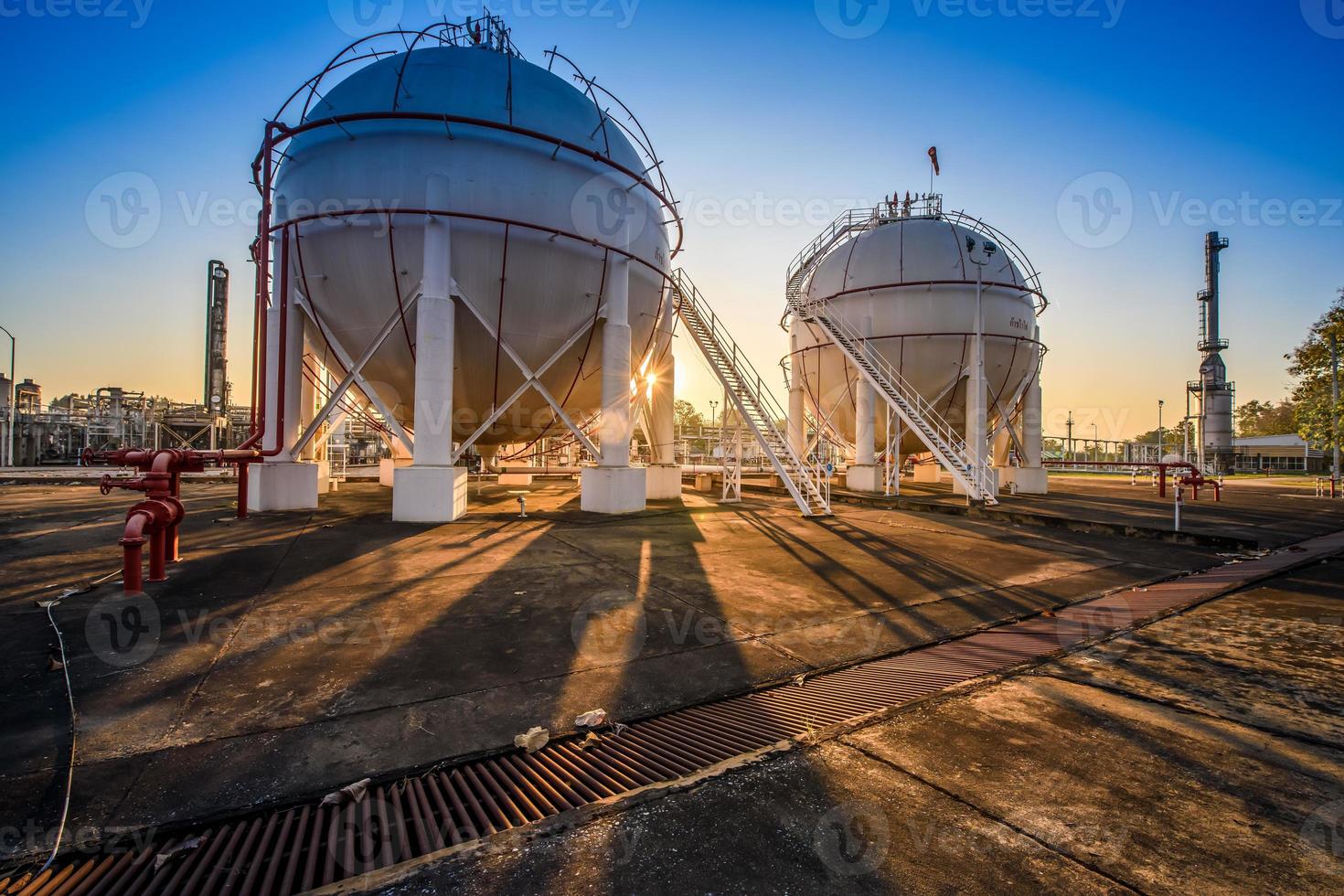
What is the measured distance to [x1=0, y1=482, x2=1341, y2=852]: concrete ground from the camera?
9.33 feet

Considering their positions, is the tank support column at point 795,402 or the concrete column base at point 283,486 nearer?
the concrete column base at point 283,486

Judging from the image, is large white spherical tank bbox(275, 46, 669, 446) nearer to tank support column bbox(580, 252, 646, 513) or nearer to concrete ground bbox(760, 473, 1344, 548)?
tank support column bbox(580, 252, 646, 513)

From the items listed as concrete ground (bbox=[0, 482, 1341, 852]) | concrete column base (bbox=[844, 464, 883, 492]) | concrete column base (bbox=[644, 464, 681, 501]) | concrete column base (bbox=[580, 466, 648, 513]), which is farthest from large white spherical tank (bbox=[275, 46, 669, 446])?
concrete column base (bbox=[844, 464, 883, 492])

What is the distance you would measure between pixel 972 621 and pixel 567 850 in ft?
15.5

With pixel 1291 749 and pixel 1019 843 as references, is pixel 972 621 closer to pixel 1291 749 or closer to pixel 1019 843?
pixel 1291 749

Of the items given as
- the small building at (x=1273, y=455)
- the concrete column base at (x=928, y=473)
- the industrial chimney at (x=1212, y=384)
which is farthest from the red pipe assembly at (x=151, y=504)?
the small building at (x=1273, y=455)

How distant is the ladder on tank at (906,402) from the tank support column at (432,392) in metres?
13.2

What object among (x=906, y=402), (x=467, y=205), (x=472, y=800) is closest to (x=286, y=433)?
(x=467, y=205)

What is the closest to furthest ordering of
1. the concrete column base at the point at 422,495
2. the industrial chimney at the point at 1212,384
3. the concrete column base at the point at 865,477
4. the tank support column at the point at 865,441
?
the concrete column base at the point at 422,495
the tank support column at the point at 865,441
the concrete column base at the point at 865,477
the industrial chimney at the point at 1212,384

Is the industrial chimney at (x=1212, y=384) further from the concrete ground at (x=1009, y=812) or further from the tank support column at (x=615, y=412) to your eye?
the concrete ground at (x=1009, y=812)

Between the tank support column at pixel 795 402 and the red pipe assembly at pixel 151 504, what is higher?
the tank support column at pixel 795 402

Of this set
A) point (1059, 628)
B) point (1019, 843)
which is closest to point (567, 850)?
point (1019, 843)

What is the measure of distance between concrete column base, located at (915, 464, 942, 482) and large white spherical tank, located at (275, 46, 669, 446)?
22.2 metres

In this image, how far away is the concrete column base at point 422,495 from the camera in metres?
11.2
